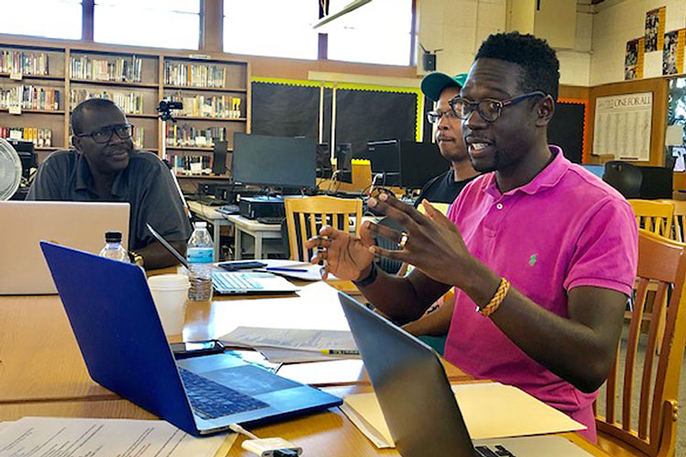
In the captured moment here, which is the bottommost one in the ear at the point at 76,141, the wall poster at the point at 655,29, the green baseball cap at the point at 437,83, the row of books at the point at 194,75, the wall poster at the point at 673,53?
the ear at the point at 76,141

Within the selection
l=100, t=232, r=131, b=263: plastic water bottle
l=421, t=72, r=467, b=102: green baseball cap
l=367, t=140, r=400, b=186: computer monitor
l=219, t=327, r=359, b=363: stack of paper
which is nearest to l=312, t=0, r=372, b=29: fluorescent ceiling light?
l=367, t=140, r=400, b=186: computer monitor

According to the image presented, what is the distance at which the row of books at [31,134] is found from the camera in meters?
7.63

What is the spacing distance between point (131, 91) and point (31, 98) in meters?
1.09

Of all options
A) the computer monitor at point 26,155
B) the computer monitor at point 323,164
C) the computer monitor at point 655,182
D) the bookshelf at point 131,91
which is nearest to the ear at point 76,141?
the computer monitor at point 26,155

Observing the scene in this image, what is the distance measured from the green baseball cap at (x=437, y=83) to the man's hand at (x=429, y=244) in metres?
1.85

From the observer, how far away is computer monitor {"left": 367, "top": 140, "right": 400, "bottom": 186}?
202 inches

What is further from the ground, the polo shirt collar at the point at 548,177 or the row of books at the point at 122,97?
the row of books at the point at 122,97

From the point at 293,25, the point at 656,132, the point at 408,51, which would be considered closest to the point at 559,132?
the point at 656,132

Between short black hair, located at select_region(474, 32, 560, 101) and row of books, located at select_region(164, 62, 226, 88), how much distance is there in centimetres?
706

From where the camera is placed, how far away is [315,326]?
1511 millimetres

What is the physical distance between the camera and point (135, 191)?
261 cm

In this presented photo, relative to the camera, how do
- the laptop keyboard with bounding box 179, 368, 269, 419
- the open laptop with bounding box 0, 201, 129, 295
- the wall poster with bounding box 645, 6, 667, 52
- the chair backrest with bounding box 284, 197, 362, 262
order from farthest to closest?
the wall poster with bounding box 645, 6, 667, 52 → the chair backrest with bounding box 284, 197, 362, 262 → the open laptop with bounding box 0, 201, 129, 295 → the laptop keyboard with bounding box 179, 368, 269, 419

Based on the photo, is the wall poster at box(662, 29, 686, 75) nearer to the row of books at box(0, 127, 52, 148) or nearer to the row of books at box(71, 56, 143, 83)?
the row of books at box(71, 56, 143, 83)

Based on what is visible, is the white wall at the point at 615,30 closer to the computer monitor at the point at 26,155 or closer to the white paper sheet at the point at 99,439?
the computer monitor at the point at 26,155
